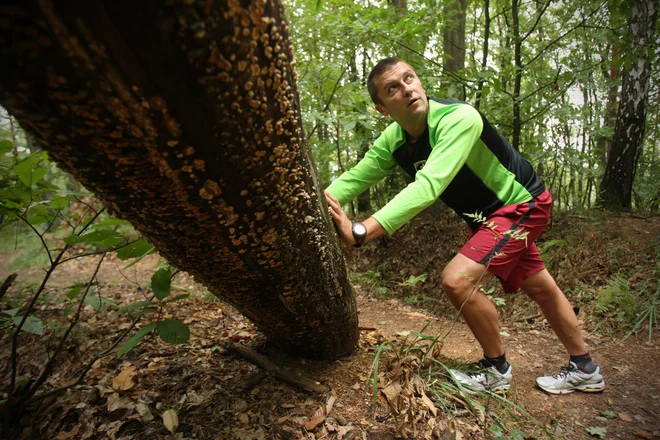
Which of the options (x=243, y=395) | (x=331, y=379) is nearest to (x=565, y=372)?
(x=331, y=379)

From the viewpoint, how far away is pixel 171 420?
71.2 inches

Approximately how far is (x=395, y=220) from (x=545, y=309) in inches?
65.7

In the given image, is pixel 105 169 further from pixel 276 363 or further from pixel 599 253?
pixel 599 253

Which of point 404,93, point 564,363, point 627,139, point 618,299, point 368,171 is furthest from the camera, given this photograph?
point 627,139

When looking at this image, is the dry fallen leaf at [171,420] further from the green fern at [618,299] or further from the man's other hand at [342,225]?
the green fern at [618,299]

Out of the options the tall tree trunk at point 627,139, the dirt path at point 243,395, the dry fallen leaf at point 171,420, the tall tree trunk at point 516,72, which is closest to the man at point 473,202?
the dirt path at point 243,395

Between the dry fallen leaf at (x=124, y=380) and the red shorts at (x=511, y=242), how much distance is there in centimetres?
230

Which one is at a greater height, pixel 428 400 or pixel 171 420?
pixel 171 420

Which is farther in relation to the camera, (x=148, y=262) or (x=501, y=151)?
(x=148, y=262)

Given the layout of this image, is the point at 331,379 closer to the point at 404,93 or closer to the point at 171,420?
the point at 171,420

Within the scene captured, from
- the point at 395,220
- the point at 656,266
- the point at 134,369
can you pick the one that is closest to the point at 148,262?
the point at 134,369

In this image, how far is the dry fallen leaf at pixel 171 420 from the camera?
176cm

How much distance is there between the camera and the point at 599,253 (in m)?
4.70

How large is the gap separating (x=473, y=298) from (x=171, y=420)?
1.97 metres
